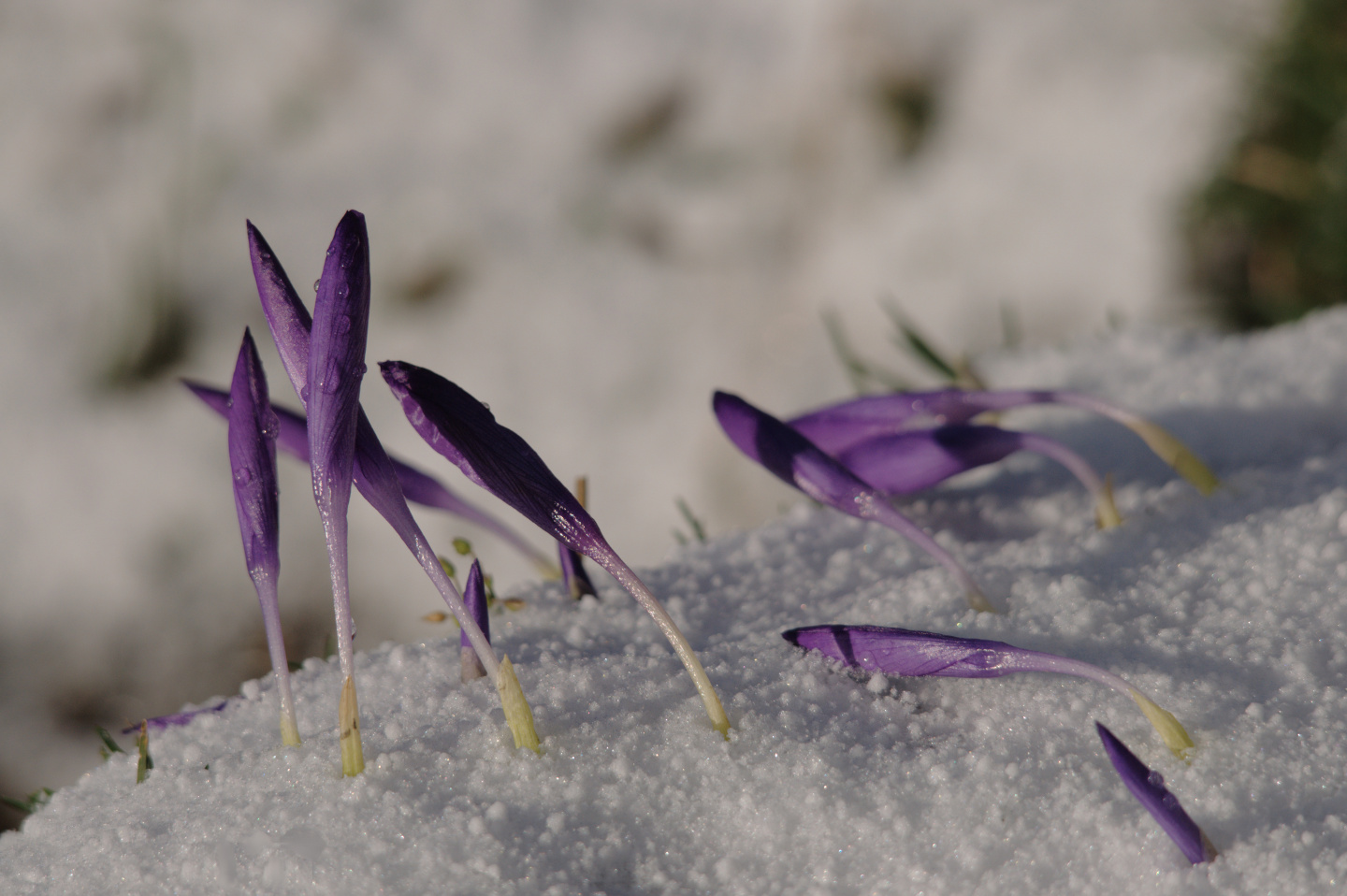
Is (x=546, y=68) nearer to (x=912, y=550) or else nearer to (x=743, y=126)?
(x=743, y=126)

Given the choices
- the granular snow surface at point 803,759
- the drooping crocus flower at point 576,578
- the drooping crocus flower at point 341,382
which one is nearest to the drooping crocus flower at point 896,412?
the granular snow surface at point 803,759

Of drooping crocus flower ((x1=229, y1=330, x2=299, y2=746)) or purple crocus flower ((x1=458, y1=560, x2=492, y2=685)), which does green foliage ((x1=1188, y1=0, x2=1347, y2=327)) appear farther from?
drooping crocus flower ((x1=229, y1=330, x2=299, y2=746))

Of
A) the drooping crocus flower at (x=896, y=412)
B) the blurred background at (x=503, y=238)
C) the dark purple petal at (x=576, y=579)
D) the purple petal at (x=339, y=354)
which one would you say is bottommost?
the dark purple petal at (x=576, y=579)

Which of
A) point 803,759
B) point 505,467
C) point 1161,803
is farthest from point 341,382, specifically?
point 1161,803

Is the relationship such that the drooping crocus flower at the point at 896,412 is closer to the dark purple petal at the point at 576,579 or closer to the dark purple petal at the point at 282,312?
the dark purple petal at the point at 576,579

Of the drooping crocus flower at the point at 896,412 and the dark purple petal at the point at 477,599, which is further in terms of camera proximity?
the drooping crocus flower at the point at 896,412
